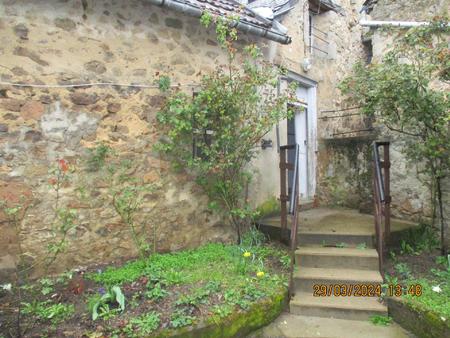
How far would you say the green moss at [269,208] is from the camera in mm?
5805

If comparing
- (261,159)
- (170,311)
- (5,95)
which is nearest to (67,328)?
(170,311)

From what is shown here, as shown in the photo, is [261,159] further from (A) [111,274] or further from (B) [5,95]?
(B) [5,95]

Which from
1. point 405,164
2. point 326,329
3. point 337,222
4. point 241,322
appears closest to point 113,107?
point 241,322

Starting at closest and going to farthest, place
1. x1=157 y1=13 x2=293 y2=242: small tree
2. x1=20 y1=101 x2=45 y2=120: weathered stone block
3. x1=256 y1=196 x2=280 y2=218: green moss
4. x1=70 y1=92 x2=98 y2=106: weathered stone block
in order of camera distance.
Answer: x1=20 y1=101 x2=45 y2=120: weathered stone block < x1=70 y1=92 x2=98 y2=106: weathered stone block < x1=157 y1=13 x2=293 y2=242: small tree < x1=256 y1=196 x2=280 y2=218: green moss

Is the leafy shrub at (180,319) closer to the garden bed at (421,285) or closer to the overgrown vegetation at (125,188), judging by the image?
the overgrown vegetation at (125,188)

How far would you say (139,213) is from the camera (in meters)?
4.52

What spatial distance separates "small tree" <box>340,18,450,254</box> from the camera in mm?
4340

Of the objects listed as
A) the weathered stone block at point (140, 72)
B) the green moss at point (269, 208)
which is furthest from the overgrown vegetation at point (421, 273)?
the weathered stone block at point (140, 72)

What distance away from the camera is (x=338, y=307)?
12.3 ft

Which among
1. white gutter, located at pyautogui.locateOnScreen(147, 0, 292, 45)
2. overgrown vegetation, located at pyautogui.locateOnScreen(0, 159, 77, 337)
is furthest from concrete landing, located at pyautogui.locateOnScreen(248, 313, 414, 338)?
white gutter, located at pyautogui.locateOnScreen(147, 0, 292, 45)

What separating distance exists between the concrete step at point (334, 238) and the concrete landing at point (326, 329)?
1215 millimetres

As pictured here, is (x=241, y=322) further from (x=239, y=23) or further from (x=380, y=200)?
(x=239, y=23)

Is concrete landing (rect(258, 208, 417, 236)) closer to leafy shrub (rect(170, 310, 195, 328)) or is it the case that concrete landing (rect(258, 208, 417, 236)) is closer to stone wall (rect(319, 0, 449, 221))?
stone wall (rect(319, 0, 449, 221))

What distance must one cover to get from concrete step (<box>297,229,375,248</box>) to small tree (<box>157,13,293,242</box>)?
887 mm
